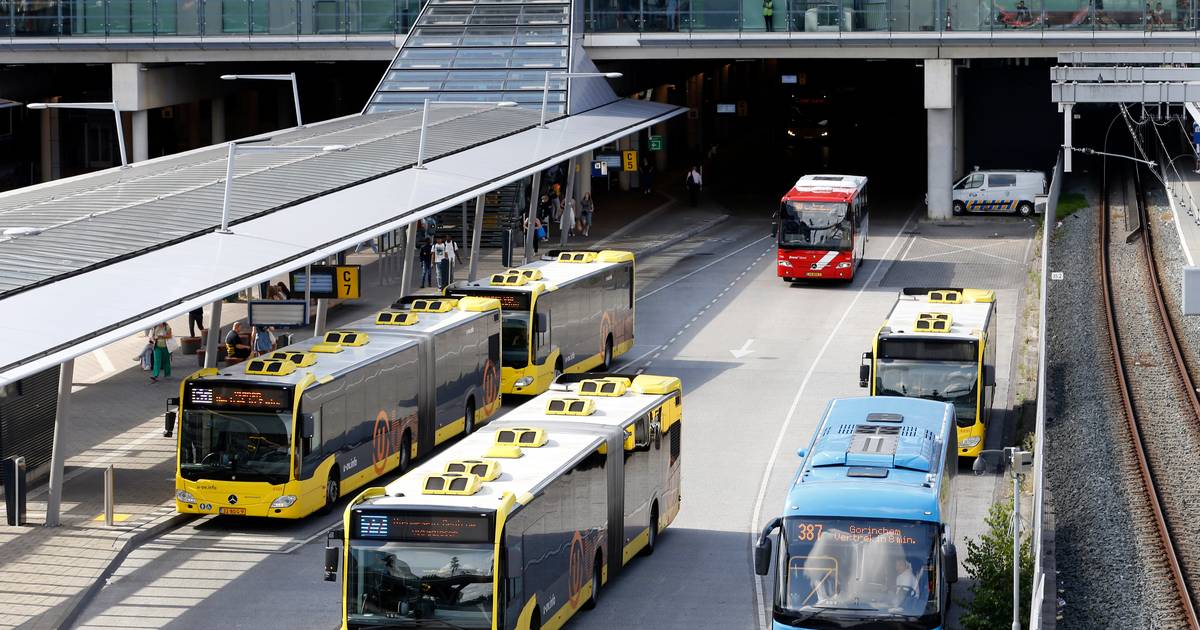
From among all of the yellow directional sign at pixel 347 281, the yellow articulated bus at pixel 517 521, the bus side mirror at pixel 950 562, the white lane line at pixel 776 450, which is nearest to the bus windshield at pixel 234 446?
the yellow articulated bus at pixel 517 521

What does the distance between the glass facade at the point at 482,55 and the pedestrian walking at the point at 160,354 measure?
66.3ft

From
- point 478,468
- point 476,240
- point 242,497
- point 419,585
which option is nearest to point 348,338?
point 242,497

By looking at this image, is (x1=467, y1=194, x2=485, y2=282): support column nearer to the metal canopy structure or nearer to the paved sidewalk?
the metal canopy structure

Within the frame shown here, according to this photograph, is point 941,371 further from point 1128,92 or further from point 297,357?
point 297,357

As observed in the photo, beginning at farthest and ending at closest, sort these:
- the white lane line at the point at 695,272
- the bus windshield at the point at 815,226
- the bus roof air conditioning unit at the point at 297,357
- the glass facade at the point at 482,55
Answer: the glass facade at the point at 482,55
the white lane line at the point at 695,272
the bus windshield at the point at 815,226
the bus roof air conditioning unit at the point at 297,357

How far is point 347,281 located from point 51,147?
45017 mm

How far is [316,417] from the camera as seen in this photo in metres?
25.8

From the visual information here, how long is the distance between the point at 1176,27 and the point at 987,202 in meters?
8.81

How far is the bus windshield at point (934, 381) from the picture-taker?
28719 mm

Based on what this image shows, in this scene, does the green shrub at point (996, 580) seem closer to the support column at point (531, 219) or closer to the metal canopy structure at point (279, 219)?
the metal canopy structure at point (279, 219)

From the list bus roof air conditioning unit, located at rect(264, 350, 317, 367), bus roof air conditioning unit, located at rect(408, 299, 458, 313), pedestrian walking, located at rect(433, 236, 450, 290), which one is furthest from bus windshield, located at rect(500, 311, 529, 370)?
pedestrian walking, located at rect(433, 236, 450, 290)

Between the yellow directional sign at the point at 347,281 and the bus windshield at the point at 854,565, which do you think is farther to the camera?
the yellow directional sign at the point at 347,281

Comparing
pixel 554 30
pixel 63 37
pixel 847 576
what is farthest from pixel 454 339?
pixel 63 37

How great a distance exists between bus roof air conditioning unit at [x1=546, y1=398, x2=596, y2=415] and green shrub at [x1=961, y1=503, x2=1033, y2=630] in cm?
519
